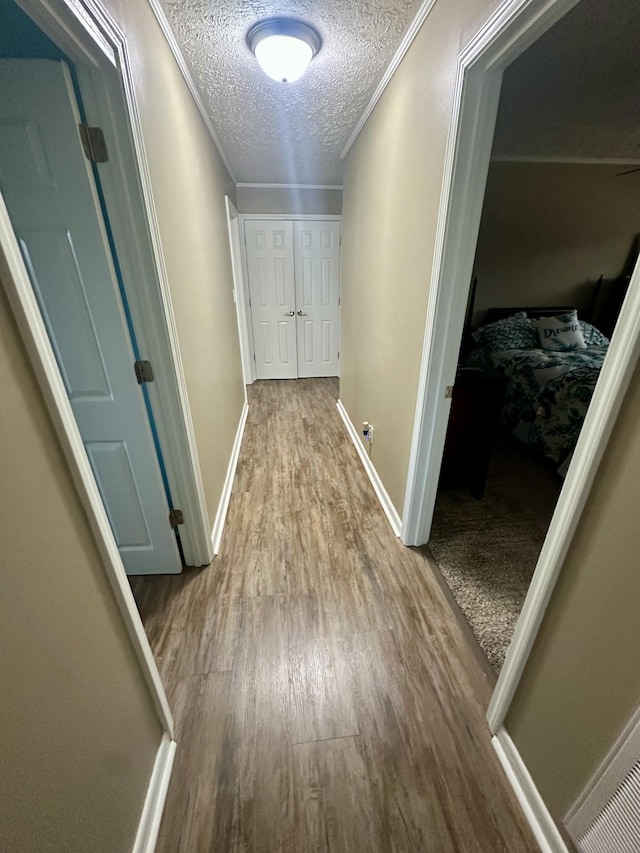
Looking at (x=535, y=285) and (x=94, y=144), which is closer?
(x=94, y=144)

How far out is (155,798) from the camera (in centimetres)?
96

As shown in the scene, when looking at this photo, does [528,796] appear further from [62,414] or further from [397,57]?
[397,57]

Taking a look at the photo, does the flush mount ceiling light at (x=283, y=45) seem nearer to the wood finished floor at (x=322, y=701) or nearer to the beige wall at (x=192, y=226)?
the beige wall at (x=192, y=226)


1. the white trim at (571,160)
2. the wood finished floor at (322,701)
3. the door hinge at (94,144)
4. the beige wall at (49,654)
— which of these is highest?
the white trim at (571,160)

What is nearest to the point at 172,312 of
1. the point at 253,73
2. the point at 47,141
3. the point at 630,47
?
the point at 47,141

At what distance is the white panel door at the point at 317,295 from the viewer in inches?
160

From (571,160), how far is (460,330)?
361 cm

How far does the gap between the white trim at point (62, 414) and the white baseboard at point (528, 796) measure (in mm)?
1110

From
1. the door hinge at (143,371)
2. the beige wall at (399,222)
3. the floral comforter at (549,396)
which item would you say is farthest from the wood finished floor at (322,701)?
the floral comforter at (549,396)

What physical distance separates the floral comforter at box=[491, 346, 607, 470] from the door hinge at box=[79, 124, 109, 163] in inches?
111

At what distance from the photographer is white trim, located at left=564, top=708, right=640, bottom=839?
0.66m

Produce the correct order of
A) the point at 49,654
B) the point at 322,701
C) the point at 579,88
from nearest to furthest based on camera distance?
the point at 49,654
the point at 322,701
the point at 579,88

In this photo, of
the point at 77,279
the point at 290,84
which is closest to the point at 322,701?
the point at 77,279

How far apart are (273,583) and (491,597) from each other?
1.03 meters
